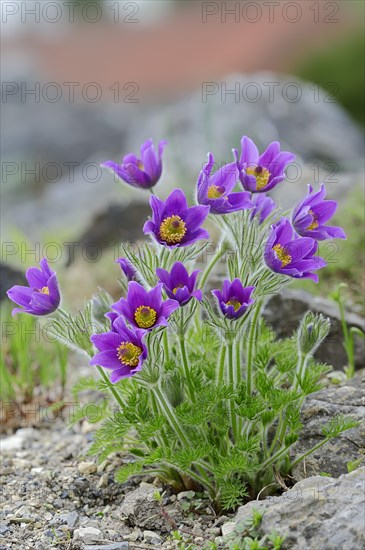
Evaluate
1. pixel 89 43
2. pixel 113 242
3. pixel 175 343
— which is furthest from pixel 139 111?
pixel 175 343

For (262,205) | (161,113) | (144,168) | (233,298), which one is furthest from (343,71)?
(233,298)

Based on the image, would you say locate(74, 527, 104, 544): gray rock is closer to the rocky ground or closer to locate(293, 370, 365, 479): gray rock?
the rocky ground

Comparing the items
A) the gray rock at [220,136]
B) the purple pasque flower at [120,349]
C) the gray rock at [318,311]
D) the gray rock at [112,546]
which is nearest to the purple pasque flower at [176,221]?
the purple pasque flower at [120,349]

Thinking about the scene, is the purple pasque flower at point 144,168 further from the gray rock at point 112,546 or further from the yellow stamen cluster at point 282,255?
the gray rock at point 112,546

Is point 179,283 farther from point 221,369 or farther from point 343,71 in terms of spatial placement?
point 343,71

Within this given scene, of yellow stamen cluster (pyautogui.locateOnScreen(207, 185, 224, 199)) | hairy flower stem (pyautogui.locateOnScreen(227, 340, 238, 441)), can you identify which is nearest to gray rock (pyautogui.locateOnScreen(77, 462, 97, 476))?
hairy flower stem (pyautogui.locateOnScreen(227, 340, 238, 441))

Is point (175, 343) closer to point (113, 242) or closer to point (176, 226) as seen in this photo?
point (176, 226)
